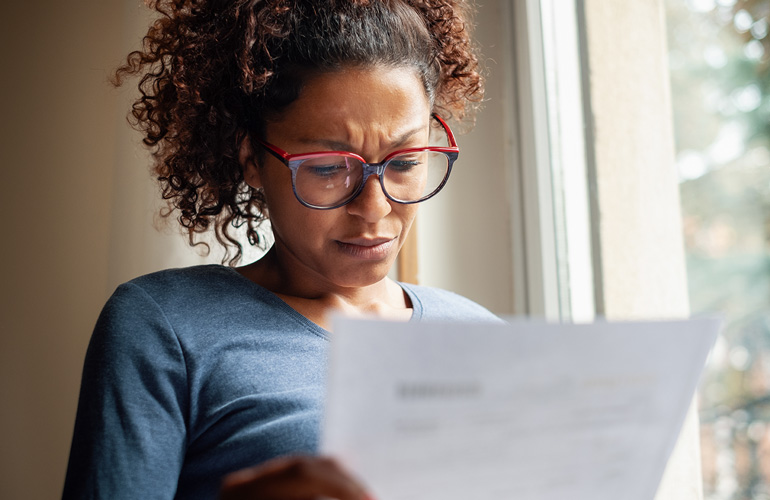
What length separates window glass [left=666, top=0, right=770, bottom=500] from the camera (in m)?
1.06

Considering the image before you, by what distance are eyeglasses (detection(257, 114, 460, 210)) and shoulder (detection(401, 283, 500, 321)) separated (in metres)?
0.25

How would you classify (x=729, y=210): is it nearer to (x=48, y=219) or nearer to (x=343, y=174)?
(x=343, y=174)

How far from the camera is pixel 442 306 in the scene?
118cm

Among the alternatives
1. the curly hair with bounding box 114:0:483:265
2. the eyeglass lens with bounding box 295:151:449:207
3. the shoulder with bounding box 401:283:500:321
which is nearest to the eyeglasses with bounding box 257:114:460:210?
the eyeglass lens with bounding box 295:151:449:207

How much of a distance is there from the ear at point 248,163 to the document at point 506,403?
0.62m

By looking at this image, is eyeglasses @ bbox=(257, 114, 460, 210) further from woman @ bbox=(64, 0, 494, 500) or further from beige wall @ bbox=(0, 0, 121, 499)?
beige wall @ bbox=(0, 0, 121, 499)

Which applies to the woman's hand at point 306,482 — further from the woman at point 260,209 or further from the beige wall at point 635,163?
the beige wall at point 635,163

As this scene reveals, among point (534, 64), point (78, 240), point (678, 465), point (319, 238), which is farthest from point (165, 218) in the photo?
point (678, 465)

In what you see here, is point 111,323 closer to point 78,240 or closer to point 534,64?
point 78,240

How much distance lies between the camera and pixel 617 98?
52.2 inches

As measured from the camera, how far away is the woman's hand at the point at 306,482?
458mm

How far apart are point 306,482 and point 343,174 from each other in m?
0.52

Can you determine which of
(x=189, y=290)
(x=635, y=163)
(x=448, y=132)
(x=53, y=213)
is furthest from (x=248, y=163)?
(x=635, y=163)

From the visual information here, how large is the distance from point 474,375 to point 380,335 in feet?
0.26
